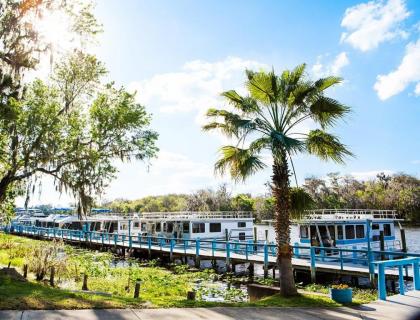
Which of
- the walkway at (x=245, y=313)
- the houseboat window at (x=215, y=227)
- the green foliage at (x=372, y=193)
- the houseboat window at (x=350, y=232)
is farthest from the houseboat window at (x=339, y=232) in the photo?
Answer: the green foliage at (x=372, y=193)

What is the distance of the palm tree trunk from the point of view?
41.6 ft

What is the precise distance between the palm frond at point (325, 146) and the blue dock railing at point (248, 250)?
139 inches

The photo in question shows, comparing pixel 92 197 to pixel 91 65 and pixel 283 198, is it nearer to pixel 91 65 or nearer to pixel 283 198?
pixel 91 65

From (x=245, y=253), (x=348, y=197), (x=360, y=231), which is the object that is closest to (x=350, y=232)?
(x=360, y=231)

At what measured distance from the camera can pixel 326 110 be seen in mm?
12992

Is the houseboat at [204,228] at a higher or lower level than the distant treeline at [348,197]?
lower

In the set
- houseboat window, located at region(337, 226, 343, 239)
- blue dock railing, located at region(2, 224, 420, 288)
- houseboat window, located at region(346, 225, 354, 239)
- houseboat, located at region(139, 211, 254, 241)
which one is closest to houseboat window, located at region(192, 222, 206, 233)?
houseboat, located at region(139, 211, 254, 241)

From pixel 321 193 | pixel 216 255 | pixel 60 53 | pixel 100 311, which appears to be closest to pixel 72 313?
pixel 100 311

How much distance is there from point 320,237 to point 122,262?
17351 mm

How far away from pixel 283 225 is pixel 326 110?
411cm

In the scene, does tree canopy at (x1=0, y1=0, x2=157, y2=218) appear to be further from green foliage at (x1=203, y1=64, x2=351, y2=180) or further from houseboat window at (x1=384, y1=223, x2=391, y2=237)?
houseboat window at (x1=384, y1=223, x2=391, y2=237)

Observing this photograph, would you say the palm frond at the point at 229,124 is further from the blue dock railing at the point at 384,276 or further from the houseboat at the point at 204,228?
the houseboat at the point at 204,228

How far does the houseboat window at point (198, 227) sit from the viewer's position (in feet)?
120

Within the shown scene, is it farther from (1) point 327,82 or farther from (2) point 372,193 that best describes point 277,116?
(2) point 372,193
